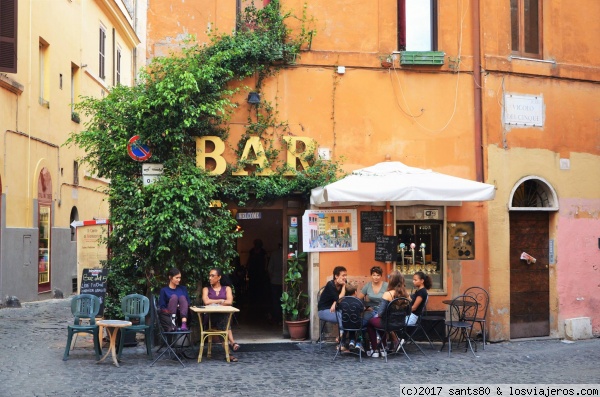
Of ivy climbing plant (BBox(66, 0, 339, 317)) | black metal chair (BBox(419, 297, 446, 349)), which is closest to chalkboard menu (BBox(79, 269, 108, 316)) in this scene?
ivy climbing plant (BBox(66, 0, 339, 317))

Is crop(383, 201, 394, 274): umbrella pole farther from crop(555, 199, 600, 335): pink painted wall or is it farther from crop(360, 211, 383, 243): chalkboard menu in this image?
crop(555, 199, 600, 335): pink painted wall

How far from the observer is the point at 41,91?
20.5 metres

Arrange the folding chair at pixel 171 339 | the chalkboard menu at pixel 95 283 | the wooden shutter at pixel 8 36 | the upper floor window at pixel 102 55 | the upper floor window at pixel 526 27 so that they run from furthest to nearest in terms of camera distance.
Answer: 1. the upper floor window at pixel 102 55
2. the wooden shutter at pixel 8 36
3. the upper floor window at pixel 526 27
4. the chalkboard menu at pixel 95 283
5. the folding chair at pixel 171 339

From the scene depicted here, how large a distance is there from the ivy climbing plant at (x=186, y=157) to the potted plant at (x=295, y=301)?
1032 millimetres

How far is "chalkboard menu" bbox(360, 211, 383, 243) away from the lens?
12758 millimetres

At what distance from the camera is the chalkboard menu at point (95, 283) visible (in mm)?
12031

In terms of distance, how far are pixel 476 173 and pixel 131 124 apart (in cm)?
571

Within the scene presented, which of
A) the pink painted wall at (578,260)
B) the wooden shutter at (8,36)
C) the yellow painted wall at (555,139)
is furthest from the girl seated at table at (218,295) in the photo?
the wooden shutter at (8,36)

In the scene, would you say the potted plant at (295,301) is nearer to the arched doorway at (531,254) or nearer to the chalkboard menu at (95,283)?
the chalkboard menu at (95,283)

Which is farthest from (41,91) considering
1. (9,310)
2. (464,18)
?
A: (464,18)

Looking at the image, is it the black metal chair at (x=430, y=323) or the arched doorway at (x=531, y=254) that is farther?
the arched doorway at (x=531, y=254)

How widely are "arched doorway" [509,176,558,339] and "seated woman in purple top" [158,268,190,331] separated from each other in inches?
226

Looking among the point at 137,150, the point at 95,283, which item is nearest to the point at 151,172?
the point at 137,150

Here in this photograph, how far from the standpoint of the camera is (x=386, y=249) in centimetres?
1253
